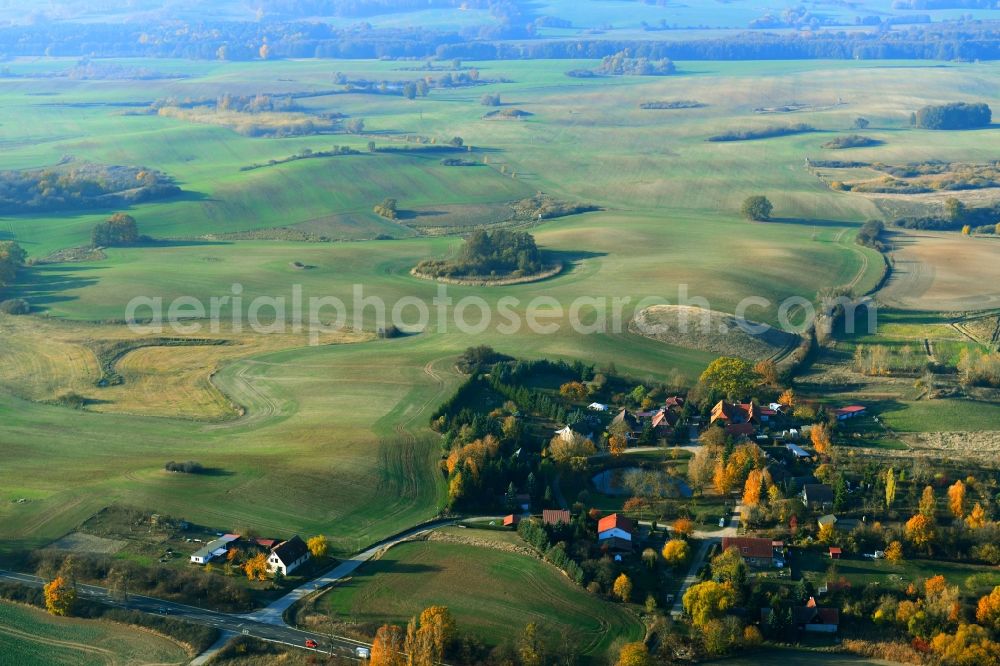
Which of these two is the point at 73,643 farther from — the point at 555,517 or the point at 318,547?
the point at 555,517

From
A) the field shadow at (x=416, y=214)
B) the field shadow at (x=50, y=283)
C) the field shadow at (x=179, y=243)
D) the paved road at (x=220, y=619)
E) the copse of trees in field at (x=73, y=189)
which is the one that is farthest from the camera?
the field shadow at (x=416, y=214)

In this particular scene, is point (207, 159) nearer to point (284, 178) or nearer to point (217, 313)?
point (284, 178)

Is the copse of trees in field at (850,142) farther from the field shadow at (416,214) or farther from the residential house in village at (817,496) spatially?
the residential house in village at (817,496)

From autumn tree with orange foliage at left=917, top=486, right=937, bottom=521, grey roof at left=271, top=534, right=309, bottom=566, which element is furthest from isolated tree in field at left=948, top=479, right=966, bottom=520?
grey roof at left=271, top=534, right=309, bottom=566

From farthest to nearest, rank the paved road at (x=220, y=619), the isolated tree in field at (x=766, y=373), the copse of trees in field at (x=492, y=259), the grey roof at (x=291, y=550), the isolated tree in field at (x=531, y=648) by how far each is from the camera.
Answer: the copse of trees in field at (x=492, y=259) → the isolated tree in field at (x=766, y=373) → the grey roof at (x=291, y=550) → the paved road at (x=220, y=619) → the isolated tree in field at (x=531, y=648)

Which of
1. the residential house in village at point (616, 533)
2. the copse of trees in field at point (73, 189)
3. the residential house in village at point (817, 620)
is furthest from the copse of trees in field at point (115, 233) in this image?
the residential house in village at point (817, 620)

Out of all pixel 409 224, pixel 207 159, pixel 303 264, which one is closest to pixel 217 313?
pixel 303 264

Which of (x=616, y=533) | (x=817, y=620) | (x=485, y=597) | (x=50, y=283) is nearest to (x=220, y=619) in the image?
(x=485, y=597)
